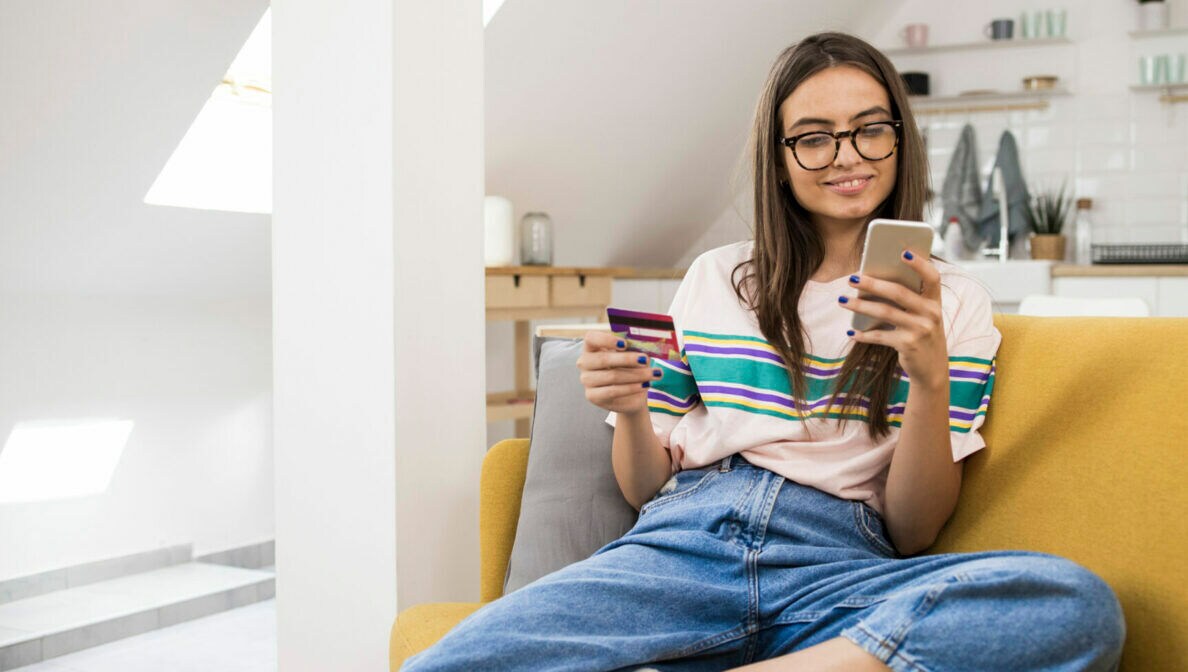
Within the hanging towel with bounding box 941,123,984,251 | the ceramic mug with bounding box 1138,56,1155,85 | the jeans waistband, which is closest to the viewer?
the jeans waistband

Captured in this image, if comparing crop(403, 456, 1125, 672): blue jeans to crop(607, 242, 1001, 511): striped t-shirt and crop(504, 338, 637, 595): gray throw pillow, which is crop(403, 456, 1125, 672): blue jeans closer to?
crop(607, 242, 1001, 511): striped t-shirt

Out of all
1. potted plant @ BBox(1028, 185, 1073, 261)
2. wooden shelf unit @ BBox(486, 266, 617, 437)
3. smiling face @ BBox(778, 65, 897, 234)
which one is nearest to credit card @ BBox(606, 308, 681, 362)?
smiling face @ BBox(778, 65, 897, 234)

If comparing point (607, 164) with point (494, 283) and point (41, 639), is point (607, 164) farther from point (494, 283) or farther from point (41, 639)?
point (41, 639)

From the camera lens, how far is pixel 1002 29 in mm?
4887

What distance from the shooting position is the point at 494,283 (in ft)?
12.1

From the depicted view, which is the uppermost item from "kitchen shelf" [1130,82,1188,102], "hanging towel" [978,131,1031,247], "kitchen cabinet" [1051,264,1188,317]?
"kitchen shelf" [1130,82,1188,102]

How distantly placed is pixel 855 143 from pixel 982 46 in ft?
13.0

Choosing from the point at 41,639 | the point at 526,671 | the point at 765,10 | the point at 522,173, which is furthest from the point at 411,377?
the point at 765,10

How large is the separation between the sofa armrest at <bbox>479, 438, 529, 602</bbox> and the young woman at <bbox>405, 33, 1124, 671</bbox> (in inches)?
10.3

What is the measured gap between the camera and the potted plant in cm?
464

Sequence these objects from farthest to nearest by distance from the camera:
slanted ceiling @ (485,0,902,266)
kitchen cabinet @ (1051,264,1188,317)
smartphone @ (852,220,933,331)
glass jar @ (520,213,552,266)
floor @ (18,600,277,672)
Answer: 1. glass jar @ (520,213,552,266)
2. kitchen cabinet @ (1051,264,1188,317)
3. slanted ceiling @ (485,0,902,266)
4. floor @ (18,600,277,672)
5. smartphone @ (852,220,933,331)

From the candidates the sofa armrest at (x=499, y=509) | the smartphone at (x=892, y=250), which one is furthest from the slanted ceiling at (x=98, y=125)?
the smartphone at (x=892, y=250)

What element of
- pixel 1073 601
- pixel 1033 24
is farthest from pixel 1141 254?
pixel 1073 601

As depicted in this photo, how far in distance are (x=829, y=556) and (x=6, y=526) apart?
8.46 feet
